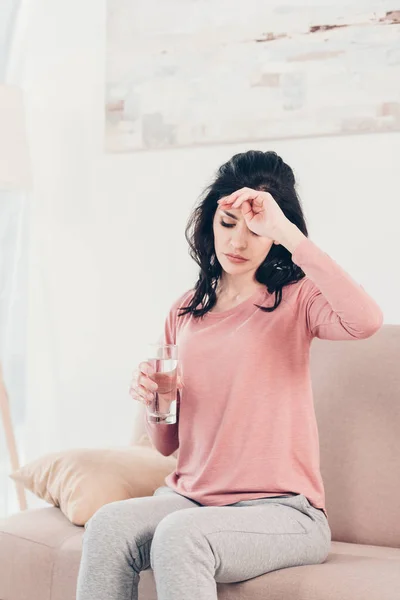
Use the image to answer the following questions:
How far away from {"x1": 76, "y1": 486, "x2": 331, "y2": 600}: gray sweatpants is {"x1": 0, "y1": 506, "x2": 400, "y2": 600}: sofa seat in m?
0.04

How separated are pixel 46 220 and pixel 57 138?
299 mm

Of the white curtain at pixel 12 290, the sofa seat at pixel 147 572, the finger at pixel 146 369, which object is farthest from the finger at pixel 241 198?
the white curtain at pixel 12 290

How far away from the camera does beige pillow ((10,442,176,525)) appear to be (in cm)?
200

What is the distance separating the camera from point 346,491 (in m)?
2.07

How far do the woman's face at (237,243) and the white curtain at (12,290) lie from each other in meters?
1.44

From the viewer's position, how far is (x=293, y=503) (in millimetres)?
1693

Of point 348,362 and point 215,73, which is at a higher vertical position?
point 215,73

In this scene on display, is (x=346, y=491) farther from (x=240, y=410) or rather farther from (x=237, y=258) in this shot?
(x=237, y=258)

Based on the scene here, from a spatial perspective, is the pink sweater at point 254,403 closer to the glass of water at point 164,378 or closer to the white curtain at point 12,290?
the glass of water at point 164,378

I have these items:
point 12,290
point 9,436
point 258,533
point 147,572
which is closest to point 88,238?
point 12,290

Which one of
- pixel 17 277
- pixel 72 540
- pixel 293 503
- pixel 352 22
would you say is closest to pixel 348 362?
pixel 293 503

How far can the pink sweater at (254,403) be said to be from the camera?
173 cm

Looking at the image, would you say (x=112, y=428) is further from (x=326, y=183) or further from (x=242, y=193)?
(x=242, y=193)

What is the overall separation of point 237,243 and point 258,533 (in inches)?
23.6
